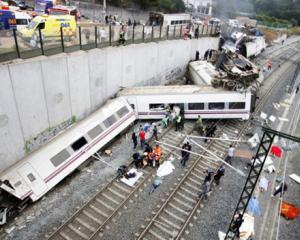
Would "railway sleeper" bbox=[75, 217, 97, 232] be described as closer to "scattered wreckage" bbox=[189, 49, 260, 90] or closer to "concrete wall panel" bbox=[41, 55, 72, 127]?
"concrete wall panel" bbox=[41, 55, 72, 127]

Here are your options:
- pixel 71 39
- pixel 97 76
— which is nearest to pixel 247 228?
pixel 97 76

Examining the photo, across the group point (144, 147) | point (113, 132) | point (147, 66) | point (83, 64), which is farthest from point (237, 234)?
point (147, 66)

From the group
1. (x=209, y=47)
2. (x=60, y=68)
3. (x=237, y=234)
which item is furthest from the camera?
(x=209, y=47)

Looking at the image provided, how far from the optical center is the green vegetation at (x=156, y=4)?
4603 cm

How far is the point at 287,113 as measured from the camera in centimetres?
2541

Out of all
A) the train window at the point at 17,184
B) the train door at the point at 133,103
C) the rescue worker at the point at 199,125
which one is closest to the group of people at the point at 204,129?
the rescue worker at the point at 199,125

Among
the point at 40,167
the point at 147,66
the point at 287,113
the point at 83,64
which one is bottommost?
the point at 287,113

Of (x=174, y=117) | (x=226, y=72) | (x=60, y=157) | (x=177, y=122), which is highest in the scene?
(x=226, y=72)

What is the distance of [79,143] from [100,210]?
4.51 metres

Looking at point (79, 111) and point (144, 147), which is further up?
point (79, 111)

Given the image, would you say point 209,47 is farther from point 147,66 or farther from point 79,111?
point 79,111

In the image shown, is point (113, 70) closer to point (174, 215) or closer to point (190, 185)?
point (190, 185)

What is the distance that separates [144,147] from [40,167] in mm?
6681

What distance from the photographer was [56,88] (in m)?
16.0
